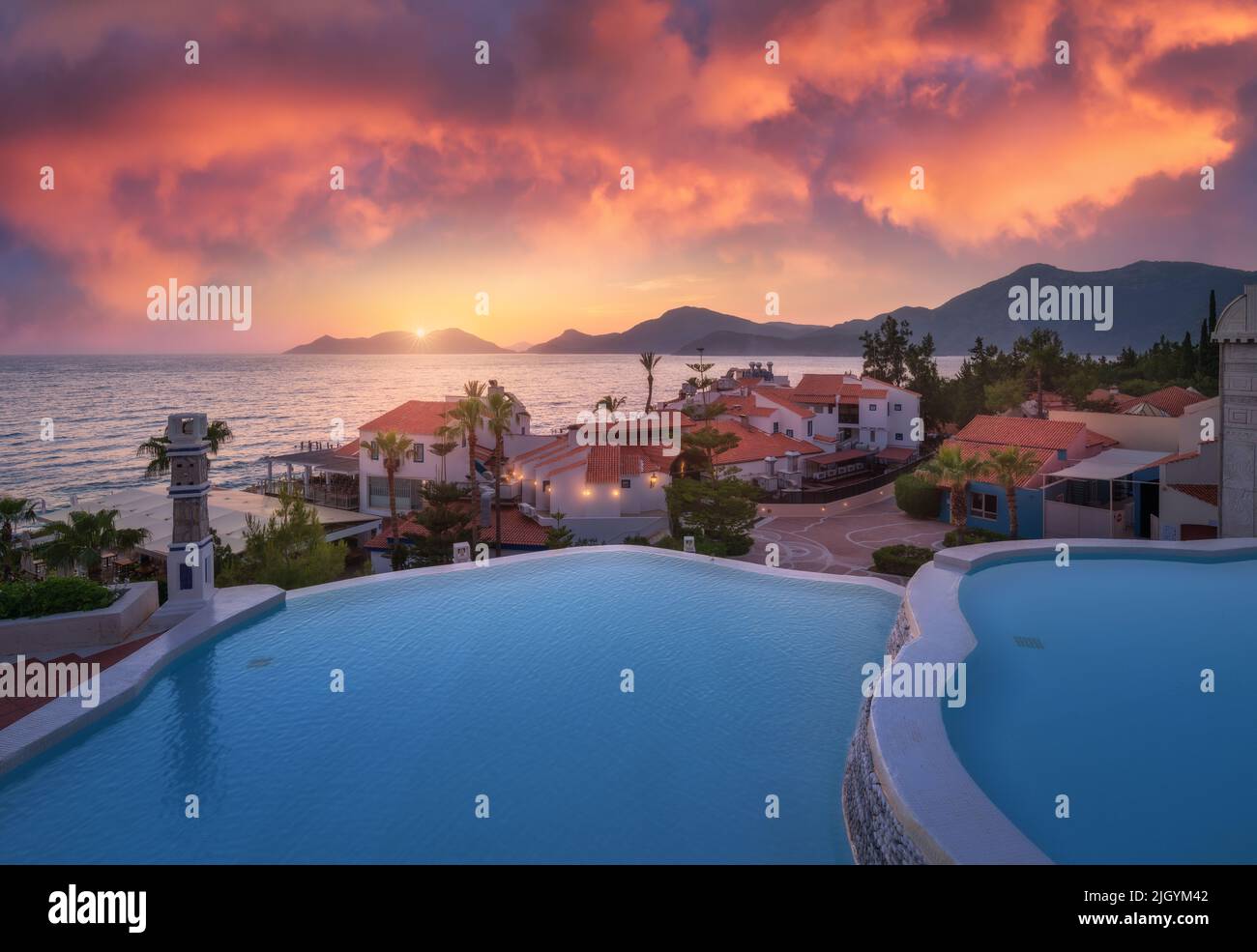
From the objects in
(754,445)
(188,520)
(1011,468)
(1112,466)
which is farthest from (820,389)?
(188,520)

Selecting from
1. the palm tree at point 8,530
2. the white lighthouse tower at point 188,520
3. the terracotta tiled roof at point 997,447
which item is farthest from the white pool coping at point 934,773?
the palm tree at point 8,530

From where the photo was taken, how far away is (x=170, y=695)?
14.2 metres

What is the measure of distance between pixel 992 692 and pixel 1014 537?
76.5ft

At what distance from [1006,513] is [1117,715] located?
2662cm

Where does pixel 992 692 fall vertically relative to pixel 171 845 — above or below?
above

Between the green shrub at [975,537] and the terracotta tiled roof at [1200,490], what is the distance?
7687 millimetres

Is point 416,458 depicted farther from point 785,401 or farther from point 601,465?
point 785,401

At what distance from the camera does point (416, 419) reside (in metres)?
46.5

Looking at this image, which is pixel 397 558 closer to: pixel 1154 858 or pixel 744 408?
pixel 1154 858

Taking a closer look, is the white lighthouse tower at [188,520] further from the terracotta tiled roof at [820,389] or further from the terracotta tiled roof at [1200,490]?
the terracotta tiled roof at [820,389]
